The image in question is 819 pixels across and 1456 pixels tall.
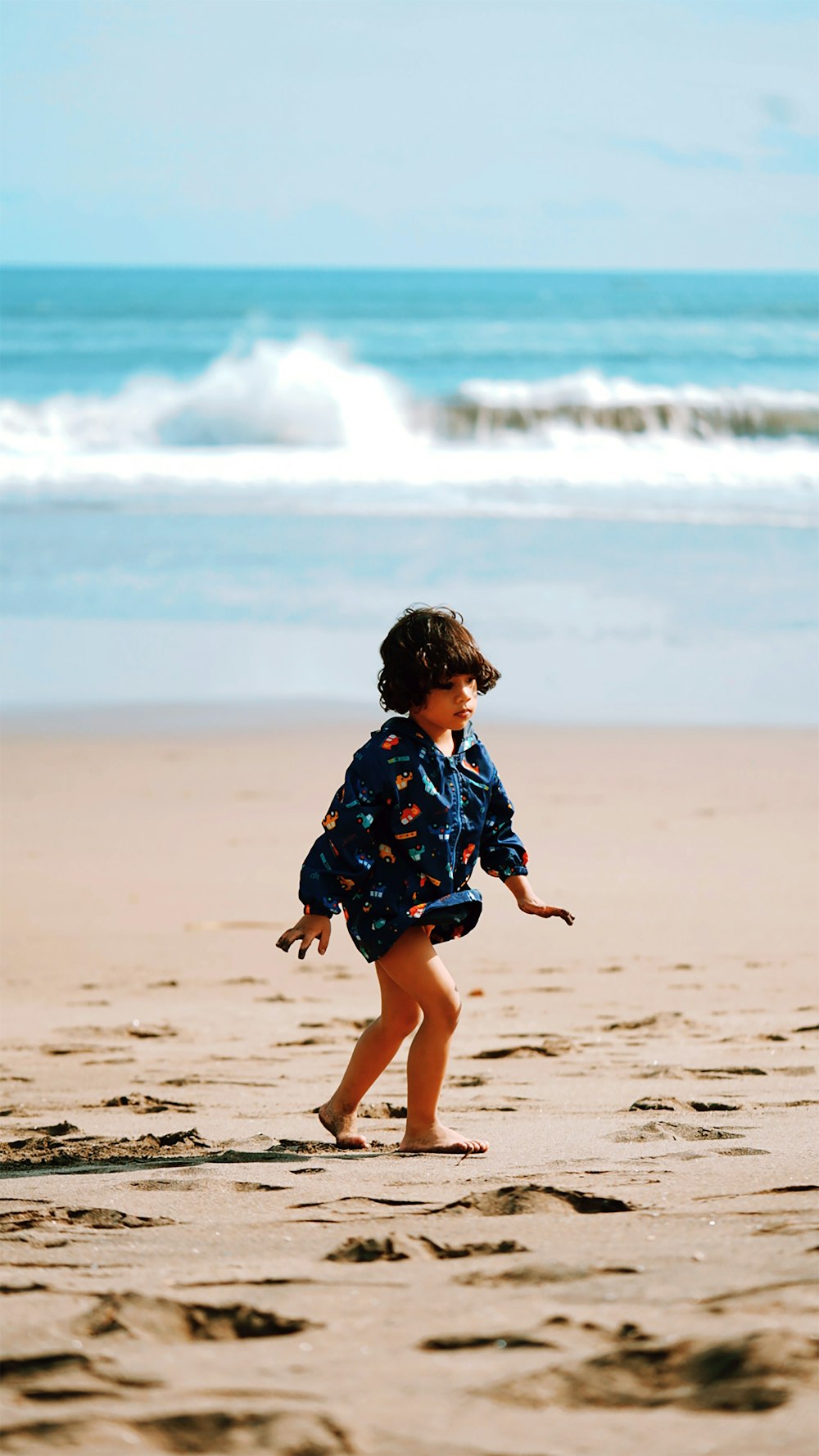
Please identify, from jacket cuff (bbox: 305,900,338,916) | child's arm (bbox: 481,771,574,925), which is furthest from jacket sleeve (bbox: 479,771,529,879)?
jacket cuff (bbox: 305,900,338,916)

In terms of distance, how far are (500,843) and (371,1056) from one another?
0.56m

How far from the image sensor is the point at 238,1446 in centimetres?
181

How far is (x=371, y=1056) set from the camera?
3.60 meters

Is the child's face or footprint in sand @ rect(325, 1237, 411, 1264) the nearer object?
footprint in sand @ rect(325, 1237, 411, 1264)

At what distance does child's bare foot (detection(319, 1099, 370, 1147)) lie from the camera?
354 cm

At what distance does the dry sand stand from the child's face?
93 cm

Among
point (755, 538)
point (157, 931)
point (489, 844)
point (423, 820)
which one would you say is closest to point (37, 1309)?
point (423, 820)

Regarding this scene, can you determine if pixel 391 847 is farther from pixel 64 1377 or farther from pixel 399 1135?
pixel 64 1377

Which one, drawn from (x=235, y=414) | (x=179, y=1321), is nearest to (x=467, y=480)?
(x=235, y=414)

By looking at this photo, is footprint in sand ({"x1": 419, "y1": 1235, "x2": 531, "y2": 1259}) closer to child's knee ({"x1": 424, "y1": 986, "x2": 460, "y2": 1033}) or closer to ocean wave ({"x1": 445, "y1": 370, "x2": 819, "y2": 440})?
child's knee ({"x1": 424, "y1": 986, "x2": 460, "y2": 1033})

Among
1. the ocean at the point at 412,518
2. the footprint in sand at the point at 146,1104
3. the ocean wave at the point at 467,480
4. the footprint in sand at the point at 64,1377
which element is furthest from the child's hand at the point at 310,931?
the ocean wave at the point at 467,480

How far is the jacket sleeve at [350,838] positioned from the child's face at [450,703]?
0.57 feet

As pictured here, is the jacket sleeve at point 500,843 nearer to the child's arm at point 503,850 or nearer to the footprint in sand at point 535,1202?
the child's arm at point 503,850

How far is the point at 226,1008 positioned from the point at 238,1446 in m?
3.46
